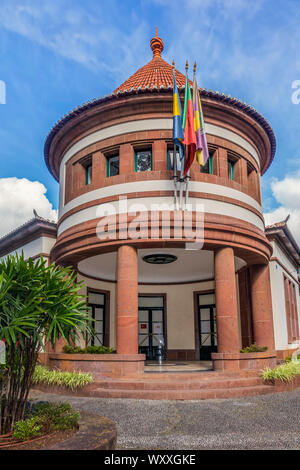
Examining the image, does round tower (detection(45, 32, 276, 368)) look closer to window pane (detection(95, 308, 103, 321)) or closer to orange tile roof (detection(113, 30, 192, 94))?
orange tile roof (detection(113, 30, 192, 94))

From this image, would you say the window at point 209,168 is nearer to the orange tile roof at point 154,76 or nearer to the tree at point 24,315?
the orange tile roof at point 154,76

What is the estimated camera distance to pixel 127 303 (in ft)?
A: 38.1

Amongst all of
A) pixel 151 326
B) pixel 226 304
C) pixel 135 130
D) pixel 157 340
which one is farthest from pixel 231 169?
pixel 157 340

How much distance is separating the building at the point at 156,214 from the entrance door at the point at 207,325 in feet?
1.10

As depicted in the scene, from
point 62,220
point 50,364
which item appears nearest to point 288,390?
point 50,364

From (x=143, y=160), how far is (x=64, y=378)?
6.98 metres

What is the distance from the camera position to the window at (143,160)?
43.1 feet

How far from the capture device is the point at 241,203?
44.2ft

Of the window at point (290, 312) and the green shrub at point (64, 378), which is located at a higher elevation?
the window at point (290, 312)

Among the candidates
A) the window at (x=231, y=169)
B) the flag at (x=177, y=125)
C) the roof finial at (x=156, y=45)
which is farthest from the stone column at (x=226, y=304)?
the roof finial at (x=156, y=45)

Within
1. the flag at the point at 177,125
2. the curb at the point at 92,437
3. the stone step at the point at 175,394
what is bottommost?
the stone step at the point at 175,394

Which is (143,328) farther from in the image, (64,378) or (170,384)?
(170,384)

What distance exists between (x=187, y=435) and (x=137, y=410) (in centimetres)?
221
